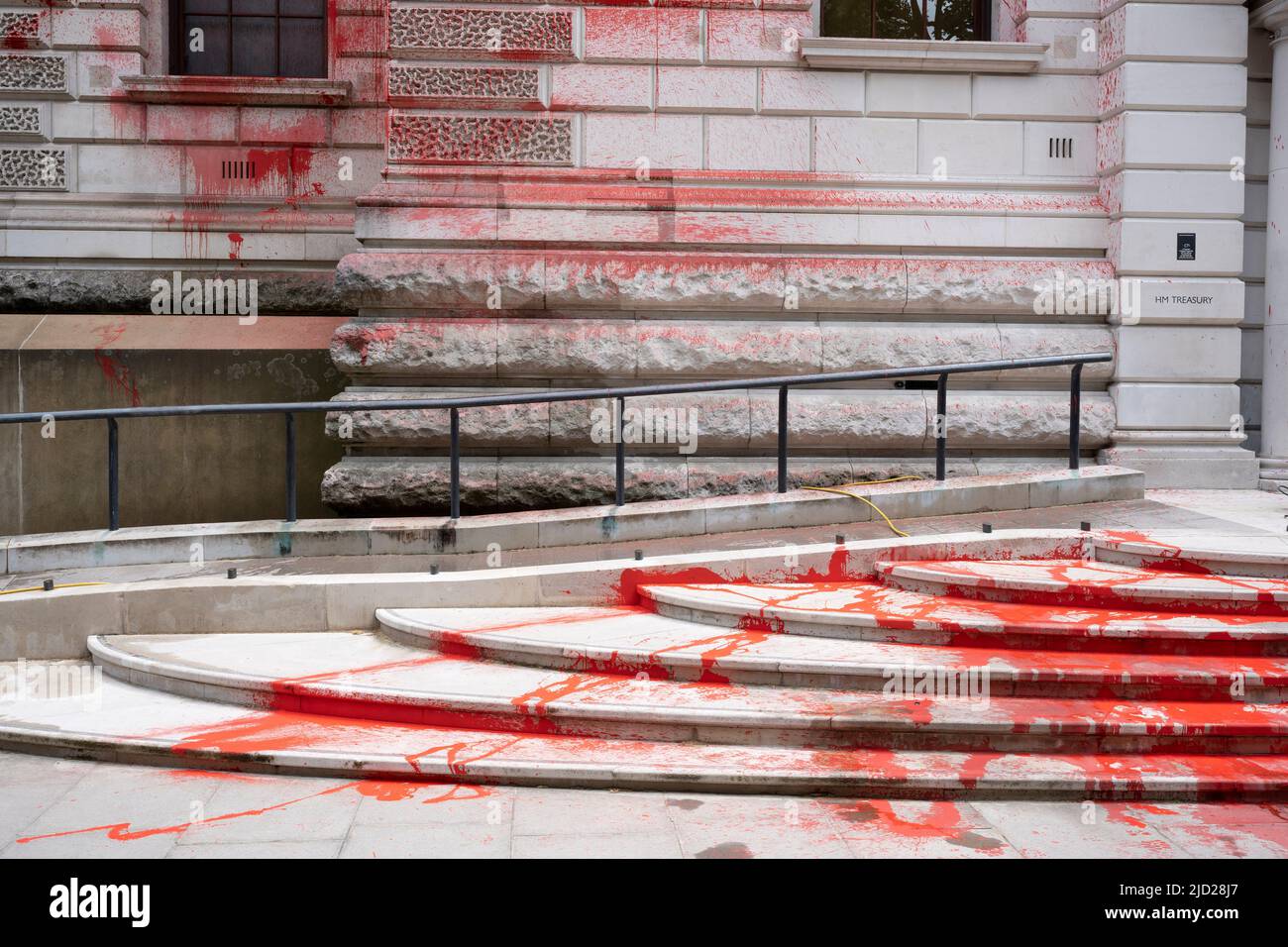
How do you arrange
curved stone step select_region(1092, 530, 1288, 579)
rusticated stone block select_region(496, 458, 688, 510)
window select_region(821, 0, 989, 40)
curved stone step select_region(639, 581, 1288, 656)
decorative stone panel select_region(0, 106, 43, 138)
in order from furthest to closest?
decorative stone panel select_region(0, 106, 43, 138)
window select_region(821, 0, 989, 40)
rusticated stone block select_region(496, 458, 688, 510)
curved stone step select_region(1092, 530, 1288, 579)
curved stone step select_region(639, 581, 1288, 656)

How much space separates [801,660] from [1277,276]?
294 inches

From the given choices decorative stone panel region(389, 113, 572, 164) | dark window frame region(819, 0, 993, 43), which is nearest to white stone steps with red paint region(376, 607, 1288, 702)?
decorative stone panel region(389, 113, 572, 164)

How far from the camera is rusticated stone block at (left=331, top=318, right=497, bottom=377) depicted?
9836 mm

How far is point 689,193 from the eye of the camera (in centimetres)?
1023

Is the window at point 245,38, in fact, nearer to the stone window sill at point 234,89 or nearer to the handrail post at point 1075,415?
the stone window sill at point 234,89

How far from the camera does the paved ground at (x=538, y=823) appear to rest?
4.25 meters

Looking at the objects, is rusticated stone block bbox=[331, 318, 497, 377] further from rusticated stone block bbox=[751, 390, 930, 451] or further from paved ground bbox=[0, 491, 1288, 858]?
paved ground bbox=[0, 491, 1288, 858]

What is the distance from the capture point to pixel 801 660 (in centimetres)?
564

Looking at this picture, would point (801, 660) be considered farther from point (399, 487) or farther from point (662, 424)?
point (399, 487)

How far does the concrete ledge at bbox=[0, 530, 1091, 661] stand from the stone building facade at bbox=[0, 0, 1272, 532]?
255 cm

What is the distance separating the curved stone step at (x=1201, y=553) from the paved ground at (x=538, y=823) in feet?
7.41

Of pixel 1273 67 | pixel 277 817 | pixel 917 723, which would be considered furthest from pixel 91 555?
pixel 1273 67

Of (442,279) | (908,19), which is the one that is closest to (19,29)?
(442,279)
